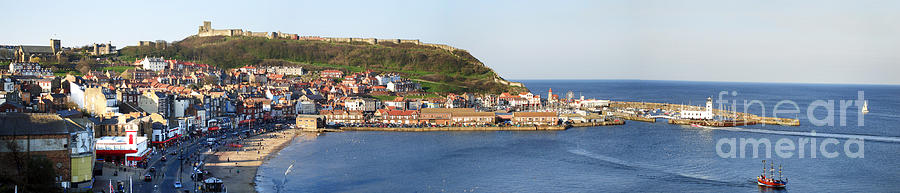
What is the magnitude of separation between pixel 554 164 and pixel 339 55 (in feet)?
243

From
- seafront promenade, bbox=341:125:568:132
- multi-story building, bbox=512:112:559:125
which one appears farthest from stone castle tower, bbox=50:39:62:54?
multi-story building, bbox=512:112:559:125

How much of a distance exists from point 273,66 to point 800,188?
76118 millimetres

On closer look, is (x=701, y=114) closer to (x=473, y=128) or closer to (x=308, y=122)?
(x=473, y=128)

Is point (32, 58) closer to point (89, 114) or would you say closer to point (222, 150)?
point (89, 114)

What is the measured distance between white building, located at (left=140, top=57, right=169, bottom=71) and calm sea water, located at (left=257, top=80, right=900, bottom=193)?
3803 cm

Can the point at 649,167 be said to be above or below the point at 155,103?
below

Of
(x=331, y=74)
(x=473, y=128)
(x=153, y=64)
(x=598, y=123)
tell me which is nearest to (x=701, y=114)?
(x=598, y=123)

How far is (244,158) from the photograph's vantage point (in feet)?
113

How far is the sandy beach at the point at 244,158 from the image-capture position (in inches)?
1097

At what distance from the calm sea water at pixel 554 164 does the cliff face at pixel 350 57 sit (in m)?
42.9

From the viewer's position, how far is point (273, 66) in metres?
93.1

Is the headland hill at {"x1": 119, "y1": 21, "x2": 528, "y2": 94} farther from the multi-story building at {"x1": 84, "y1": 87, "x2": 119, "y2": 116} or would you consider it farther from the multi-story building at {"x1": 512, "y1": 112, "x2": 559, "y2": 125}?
the multi-story building at {"x1": 84, "y1": 87, "x2": 119, "y2": 116}

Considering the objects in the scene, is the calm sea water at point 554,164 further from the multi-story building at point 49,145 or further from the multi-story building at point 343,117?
the multi-story building at point 49,145

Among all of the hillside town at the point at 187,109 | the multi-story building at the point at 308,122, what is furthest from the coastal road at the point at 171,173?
the multi-story building at the point at 308,122
